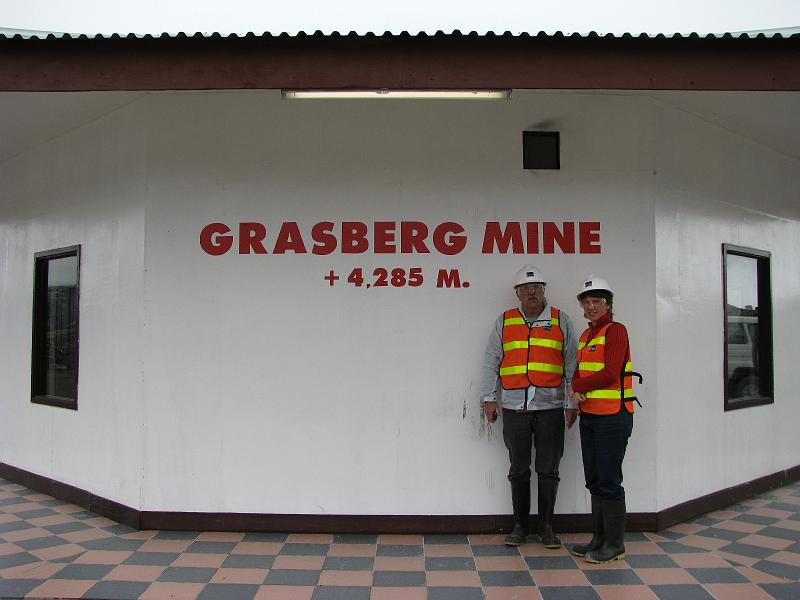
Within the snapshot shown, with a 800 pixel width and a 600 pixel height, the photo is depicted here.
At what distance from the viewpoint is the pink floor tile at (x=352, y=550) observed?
4457 millimetres

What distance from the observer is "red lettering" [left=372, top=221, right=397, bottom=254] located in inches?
194

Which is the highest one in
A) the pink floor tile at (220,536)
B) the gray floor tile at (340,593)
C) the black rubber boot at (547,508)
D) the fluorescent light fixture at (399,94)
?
the fluorescent light fixture at (399,94)

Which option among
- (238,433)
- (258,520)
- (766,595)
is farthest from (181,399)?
(766,595)

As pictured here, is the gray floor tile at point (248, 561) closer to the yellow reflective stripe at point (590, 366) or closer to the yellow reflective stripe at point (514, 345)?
the yellow reflective stripe at point (514, 345)

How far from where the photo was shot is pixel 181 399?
4930mm

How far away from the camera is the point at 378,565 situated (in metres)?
4.26

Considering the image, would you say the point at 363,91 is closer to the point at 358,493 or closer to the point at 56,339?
the point at 358,493

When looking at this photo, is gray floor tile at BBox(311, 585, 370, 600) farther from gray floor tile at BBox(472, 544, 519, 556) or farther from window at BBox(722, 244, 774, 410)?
window at BBox(722, 244, 774, 410)

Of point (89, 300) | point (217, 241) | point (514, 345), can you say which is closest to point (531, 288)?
point (514, 345)

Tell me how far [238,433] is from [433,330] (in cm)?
168

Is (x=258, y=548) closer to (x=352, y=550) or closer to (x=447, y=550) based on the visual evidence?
(x=352, y=550)

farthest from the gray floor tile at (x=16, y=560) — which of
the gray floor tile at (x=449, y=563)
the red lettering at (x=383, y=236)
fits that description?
the red lettering at (x=383, y=236)

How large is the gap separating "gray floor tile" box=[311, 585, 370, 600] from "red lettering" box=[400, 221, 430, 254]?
237 centimetres

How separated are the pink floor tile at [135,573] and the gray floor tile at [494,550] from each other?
2106 millimetres
